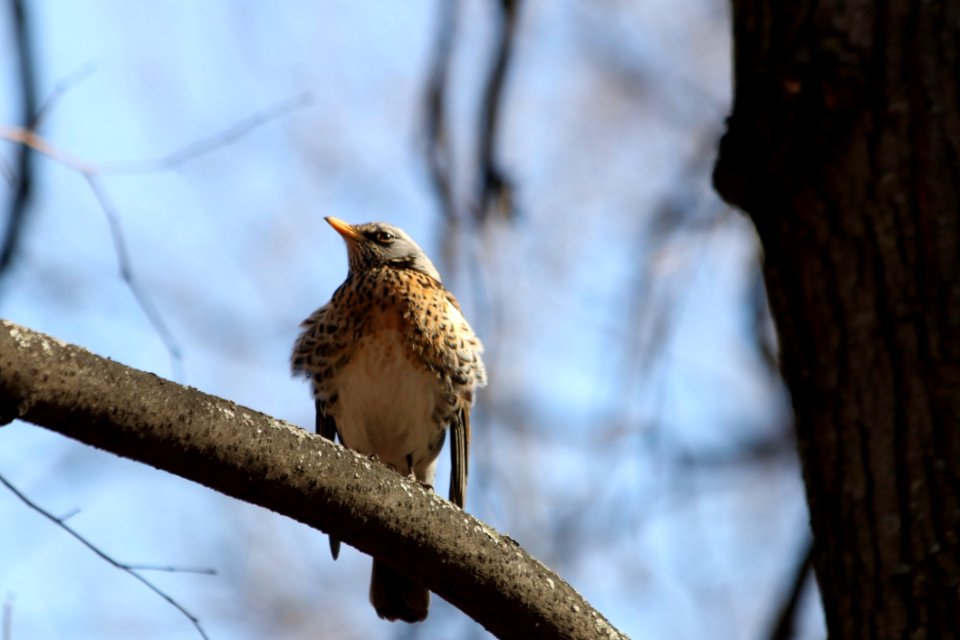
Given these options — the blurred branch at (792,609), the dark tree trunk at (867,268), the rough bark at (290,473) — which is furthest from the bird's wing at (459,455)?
the dark tree trunk at (867,268)

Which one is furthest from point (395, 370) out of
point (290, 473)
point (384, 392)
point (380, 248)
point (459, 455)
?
point (290, 473)

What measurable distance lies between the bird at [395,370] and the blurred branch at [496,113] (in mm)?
963

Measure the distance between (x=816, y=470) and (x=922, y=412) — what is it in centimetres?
34

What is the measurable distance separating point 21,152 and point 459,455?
2772 mm

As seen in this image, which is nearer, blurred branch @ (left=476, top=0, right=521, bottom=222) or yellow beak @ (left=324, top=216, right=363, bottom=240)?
blurred branch @ (left=476, top=0, right=521, bottom=222)

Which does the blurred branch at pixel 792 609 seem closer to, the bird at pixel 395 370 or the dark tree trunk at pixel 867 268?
the dark tree trunk at pixel 867 268

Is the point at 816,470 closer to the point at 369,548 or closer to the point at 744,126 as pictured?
the point at 744,126

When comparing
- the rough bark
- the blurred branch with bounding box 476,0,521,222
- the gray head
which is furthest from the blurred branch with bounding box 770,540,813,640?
the gray head

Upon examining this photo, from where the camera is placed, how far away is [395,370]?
19.5 ft

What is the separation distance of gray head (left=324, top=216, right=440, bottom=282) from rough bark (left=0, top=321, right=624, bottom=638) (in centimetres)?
363

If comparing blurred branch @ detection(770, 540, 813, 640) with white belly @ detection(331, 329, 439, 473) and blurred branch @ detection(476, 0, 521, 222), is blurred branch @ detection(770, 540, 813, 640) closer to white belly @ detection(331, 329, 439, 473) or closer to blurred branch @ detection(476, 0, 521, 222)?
blurred branch @ detection(476, 0, 521, 222)

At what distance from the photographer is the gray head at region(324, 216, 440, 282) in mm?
6793

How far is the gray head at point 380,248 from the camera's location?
679 cm

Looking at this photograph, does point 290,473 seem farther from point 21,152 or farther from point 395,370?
point 395,370
